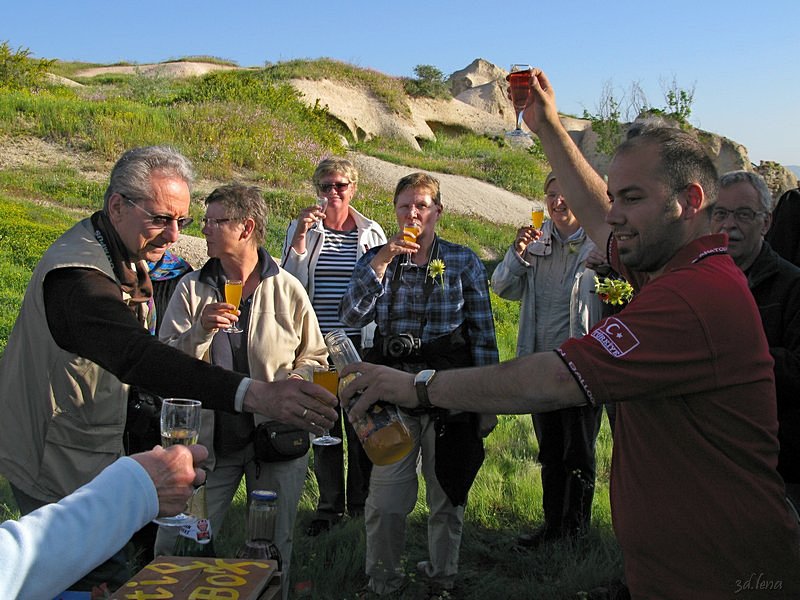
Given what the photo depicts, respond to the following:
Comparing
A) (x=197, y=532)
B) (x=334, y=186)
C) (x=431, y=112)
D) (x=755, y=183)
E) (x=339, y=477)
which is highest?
(x=431, y=112)

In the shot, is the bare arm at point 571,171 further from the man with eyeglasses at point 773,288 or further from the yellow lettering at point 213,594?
the yellow lettering at point 213,594

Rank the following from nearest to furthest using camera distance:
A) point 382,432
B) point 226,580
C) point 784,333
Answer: point 226,580, point 382,432, point 784,333

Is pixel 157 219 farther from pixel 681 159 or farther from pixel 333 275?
pixel 333 275

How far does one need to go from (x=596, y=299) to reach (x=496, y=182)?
82.1ft

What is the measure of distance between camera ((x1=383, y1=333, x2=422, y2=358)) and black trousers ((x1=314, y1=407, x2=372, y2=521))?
4.26 feet

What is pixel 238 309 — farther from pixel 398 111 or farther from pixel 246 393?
pixel 398 111

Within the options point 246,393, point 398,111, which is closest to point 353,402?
point 246,393

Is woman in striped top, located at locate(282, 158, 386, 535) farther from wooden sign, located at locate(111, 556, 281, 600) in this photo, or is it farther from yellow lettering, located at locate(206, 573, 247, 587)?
yellow lettering, located at locate(206, 573, 247, 587)

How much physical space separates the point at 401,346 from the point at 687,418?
2.64m

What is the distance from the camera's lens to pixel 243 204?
4.94m

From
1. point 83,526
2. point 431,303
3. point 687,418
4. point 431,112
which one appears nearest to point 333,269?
point 431,303

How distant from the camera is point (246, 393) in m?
3.31

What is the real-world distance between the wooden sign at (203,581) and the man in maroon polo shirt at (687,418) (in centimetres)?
95

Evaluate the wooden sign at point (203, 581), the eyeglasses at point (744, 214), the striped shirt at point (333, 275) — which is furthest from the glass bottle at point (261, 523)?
the striped shirt at point (333, 275)
